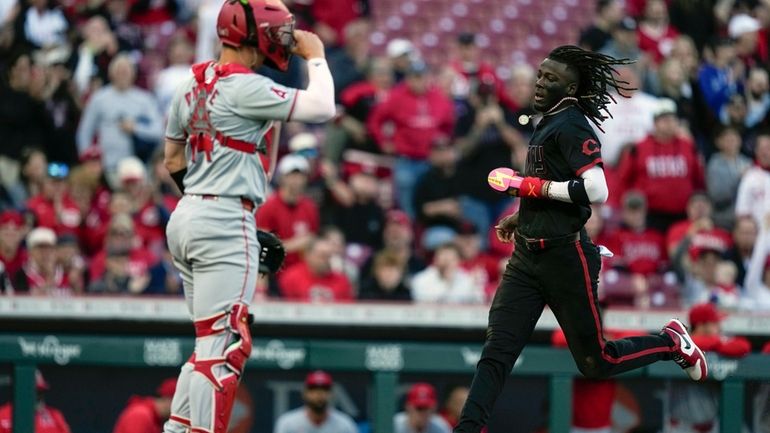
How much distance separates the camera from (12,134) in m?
11.9

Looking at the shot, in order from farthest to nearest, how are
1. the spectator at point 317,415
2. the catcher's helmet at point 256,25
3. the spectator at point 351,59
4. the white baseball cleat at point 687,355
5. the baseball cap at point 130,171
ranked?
the spectator at point 351,59 → the baseball cap at point 130,171 → the spectator at point 317,415 → the white baseball cleat at point 687,355 → the catcher's helmet at point 256,25

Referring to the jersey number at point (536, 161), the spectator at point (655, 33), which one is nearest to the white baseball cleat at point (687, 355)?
the jersey number at point (536, 161)

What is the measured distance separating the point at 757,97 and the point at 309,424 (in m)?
6.95

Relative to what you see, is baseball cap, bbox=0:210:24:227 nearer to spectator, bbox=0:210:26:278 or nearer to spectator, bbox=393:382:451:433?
spectator, bbox=0:210:26:278

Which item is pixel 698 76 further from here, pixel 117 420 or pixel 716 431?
pixel 117 420

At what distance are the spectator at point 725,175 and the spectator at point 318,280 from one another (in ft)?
11.7

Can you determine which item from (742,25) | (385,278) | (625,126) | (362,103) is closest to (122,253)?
(385,278)

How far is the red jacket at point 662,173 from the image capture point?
11625 mm

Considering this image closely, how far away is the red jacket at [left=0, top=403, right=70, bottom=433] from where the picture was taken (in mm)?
7512

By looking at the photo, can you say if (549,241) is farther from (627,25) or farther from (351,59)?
(627,25)

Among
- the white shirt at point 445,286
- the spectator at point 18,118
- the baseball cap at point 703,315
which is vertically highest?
the spectator at point 18,118

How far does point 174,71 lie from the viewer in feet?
41.3

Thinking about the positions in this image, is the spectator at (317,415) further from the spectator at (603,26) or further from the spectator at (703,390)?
the spectator at (603,26)

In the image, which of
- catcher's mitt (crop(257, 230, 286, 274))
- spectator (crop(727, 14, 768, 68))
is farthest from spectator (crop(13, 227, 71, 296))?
spectator (crop(727, 14, 768, 68))
